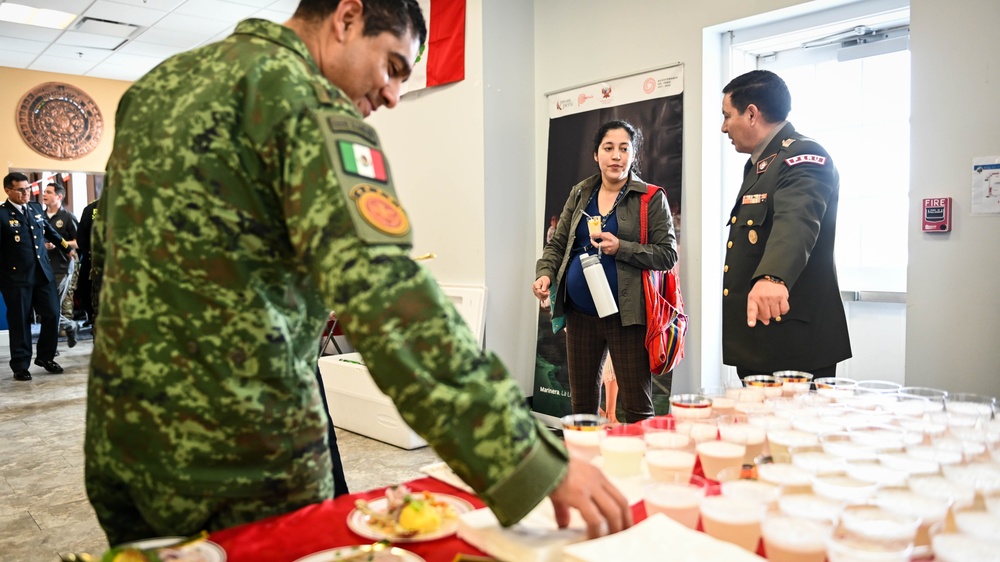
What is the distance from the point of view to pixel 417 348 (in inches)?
31.5

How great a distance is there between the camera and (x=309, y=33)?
113cm

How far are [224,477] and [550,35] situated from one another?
4.24m

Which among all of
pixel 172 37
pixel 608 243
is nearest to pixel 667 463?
pixel 608 243

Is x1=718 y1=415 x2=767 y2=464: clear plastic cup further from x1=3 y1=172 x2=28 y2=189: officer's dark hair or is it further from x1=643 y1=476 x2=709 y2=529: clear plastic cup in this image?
x1=3 y1=172 x2=28 y2=189: officer's dark hair

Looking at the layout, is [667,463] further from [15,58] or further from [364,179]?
[15,58]

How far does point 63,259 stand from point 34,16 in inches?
103

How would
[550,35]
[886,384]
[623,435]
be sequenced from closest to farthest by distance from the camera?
[623,435] < [886,384] < [550,35]

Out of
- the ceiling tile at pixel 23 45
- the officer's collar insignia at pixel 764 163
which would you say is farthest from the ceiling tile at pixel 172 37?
A: the officer's collar insignia at pixel 764 163

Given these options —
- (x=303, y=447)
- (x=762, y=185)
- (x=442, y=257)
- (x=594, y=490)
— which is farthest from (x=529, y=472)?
(x=442, y=257)

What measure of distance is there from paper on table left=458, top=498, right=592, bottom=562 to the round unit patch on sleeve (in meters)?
0.40

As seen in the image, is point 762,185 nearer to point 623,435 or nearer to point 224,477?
point 623,435

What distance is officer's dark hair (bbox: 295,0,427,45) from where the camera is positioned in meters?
1.09

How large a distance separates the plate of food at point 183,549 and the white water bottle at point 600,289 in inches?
89.2

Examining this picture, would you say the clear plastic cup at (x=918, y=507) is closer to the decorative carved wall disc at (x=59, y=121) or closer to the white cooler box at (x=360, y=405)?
the white cooler box at (x=360, y=405)
